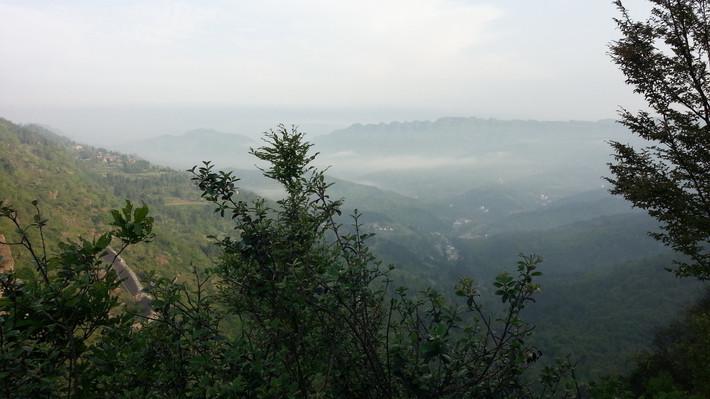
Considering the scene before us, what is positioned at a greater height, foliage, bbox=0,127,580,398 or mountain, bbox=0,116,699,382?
foliage, bbox=0,127,580,398

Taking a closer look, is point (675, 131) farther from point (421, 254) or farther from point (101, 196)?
point (421, 254)

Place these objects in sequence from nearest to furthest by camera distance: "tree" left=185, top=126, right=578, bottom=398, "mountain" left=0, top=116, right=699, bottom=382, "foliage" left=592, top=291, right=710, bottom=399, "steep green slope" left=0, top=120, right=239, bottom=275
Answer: "tree" left=185, top=126, right=578, bottom=398, "foliage" left=592, top=291, right=710, bottom=399, "steep green slope" left=0, top=120, right=239, bottom=275, "mountain" left=0, top=116, right=699, bottom=382

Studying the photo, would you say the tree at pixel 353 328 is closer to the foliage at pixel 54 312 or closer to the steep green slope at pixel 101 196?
the foliage at pixel 54 312

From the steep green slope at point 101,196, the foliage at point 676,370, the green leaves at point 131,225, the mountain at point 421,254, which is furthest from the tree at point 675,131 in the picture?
the steep green slope at point 101,196

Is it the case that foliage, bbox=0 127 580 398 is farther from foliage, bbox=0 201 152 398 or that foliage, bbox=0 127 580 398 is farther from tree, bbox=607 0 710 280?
tree, bbox=607 0 710 280

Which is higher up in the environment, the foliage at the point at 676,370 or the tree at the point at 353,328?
the tree at the point at 353,328

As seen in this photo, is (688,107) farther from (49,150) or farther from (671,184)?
(49,150)

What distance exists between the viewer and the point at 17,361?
2541 millimetres

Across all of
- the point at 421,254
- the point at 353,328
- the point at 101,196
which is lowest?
the point at 421,254

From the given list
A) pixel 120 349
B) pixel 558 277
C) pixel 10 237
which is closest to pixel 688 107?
pixel 120 349

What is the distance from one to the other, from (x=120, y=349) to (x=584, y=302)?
13386 centimetres

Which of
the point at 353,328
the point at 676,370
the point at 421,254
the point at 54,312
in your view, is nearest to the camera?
the point at 54,312

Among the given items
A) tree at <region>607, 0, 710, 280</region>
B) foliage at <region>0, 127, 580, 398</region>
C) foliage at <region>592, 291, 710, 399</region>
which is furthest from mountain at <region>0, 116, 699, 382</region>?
foliage at <region>0, 127, 580, 398</region>

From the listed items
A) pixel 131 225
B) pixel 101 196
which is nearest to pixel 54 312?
pixel 131 225
